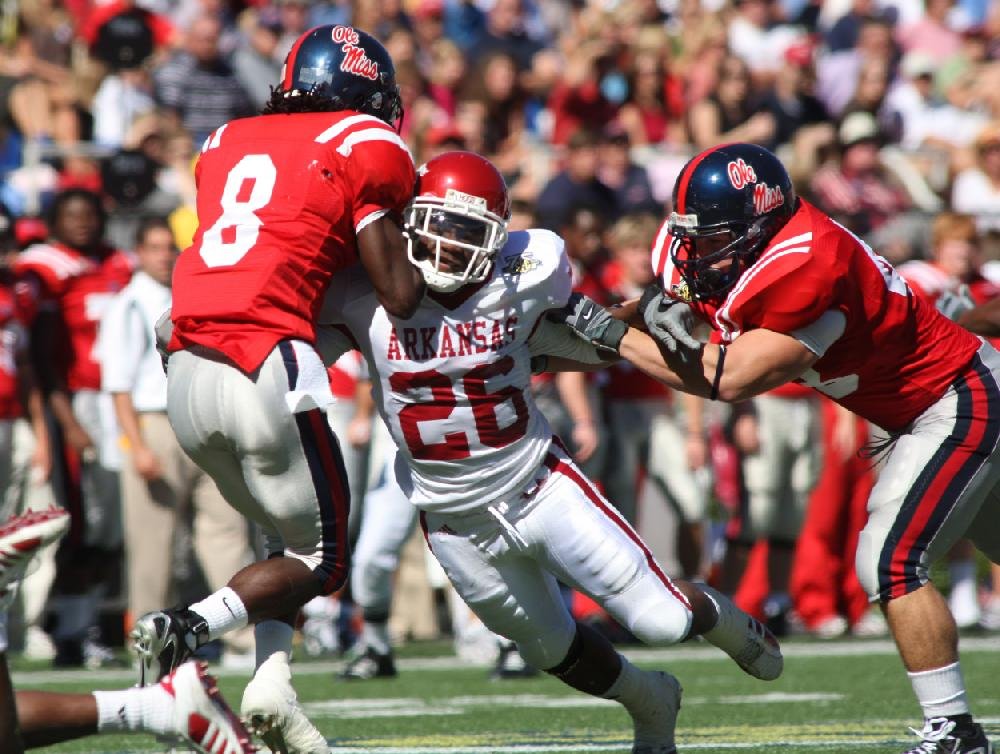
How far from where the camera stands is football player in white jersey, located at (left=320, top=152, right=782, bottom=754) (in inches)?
179

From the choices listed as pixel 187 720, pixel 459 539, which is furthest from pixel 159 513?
pixel 187 720

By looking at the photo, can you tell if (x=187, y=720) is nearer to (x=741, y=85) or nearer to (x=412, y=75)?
(x=412, y=75)

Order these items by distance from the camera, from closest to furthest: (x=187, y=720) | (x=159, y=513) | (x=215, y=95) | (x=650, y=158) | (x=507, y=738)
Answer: (x=187, y=720) < (x=507, y=738) < (x=159, y=513) < (x=215, y=95) < (x=650, y=158)

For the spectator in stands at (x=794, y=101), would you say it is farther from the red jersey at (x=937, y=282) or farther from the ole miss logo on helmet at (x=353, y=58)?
the ole miss logo on helmet at (x=353, y=58)

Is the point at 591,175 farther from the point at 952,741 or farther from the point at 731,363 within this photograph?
the point at 952,741

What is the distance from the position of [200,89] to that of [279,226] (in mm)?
5982

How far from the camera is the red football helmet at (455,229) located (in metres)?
4.49

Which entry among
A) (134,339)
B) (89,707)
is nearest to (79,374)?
(134,339)

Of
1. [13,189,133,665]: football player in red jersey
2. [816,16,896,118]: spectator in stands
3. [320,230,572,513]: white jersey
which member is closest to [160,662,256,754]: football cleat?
[320,230,572,513]: white jersey

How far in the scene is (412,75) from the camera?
10805mm

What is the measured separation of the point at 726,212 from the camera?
15.0 feet

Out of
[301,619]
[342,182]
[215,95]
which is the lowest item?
[301,619]

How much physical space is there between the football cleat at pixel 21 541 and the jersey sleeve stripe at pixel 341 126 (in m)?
1.48

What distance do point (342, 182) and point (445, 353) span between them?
54 cm
